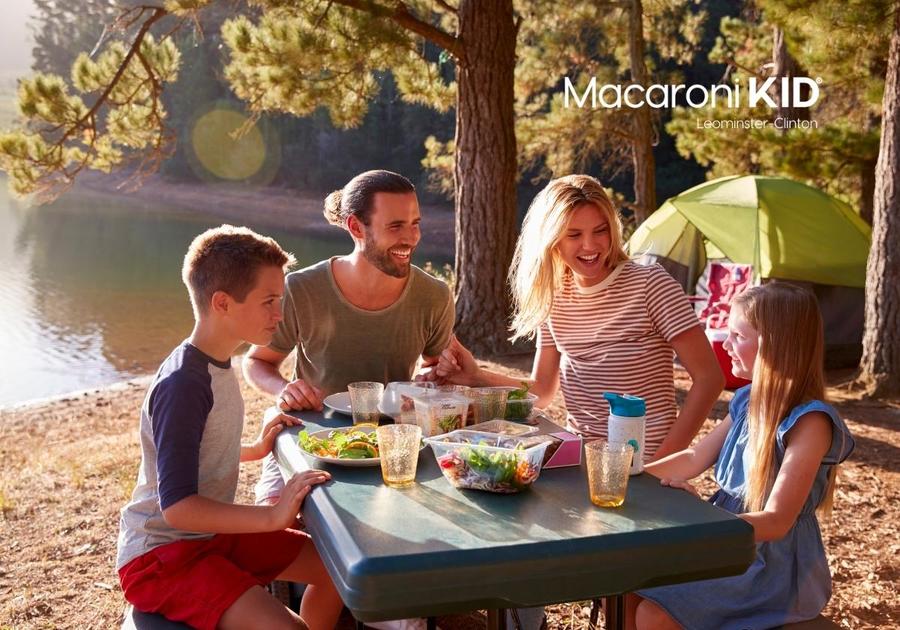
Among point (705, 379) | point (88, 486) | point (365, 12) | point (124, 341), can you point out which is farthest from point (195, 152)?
point (705, 379)

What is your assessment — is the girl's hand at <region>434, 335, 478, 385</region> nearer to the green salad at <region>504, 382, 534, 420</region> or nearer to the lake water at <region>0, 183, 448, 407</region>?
the green salad at <region>504, 382, 534, 420</region>

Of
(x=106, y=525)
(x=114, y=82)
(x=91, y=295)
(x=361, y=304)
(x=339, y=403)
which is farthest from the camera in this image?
(x=91, y=295)

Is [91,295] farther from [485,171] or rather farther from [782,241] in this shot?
[782,241]

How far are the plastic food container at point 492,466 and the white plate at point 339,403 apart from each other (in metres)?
0.61

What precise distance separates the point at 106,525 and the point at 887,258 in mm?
4890

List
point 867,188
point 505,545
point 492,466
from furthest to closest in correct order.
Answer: point 867,188
point 492,466
point 505,545

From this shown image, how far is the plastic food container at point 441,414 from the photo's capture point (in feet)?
6.40

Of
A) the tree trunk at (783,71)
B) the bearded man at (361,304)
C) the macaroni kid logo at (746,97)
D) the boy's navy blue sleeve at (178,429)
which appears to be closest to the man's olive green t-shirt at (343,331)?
the bearded man at (361,304)

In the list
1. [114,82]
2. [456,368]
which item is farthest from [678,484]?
[114,82]

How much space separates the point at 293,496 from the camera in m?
1.66

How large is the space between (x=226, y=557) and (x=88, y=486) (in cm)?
265

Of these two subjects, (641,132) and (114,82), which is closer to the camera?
(114,82)

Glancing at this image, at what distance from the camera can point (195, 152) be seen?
35.9 meters

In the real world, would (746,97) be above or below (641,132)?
above
